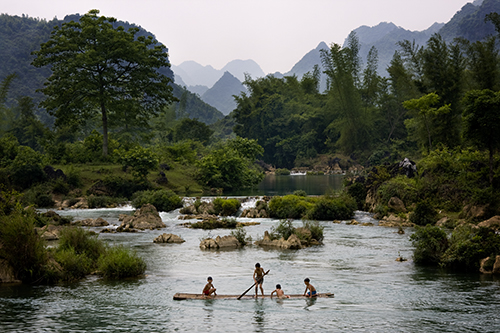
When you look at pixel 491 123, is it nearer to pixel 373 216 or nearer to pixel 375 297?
pixel 373 216

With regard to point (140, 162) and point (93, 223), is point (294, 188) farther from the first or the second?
point (93, 223)

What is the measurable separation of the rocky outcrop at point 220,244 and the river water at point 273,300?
5.30 feet

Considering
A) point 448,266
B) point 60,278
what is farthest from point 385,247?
point 60,278

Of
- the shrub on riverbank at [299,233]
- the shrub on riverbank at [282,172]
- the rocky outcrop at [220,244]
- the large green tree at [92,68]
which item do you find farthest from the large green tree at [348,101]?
the rocky outcrop at [220,244]

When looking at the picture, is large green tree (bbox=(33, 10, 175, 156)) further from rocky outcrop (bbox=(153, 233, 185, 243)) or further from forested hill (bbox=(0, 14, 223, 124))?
forested hill (bbox=(0, 14, 223, 124))

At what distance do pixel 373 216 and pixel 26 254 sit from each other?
23.9 metres

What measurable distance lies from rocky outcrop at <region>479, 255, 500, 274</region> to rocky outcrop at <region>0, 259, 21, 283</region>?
693 inches

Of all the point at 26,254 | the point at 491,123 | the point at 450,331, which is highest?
the point at 491,123

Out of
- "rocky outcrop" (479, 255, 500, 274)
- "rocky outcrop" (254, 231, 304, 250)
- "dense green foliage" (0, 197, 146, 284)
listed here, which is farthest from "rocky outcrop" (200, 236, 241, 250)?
"rocky outcrop" (479, 255, 500, 274)

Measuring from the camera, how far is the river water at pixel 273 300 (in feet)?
41.9

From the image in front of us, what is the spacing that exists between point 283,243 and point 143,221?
11.0 m

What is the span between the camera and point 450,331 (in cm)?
1209

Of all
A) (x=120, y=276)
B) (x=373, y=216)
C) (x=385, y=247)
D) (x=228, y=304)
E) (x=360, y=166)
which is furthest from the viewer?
(x=360, y=166)

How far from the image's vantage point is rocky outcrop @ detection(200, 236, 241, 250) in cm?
2442
